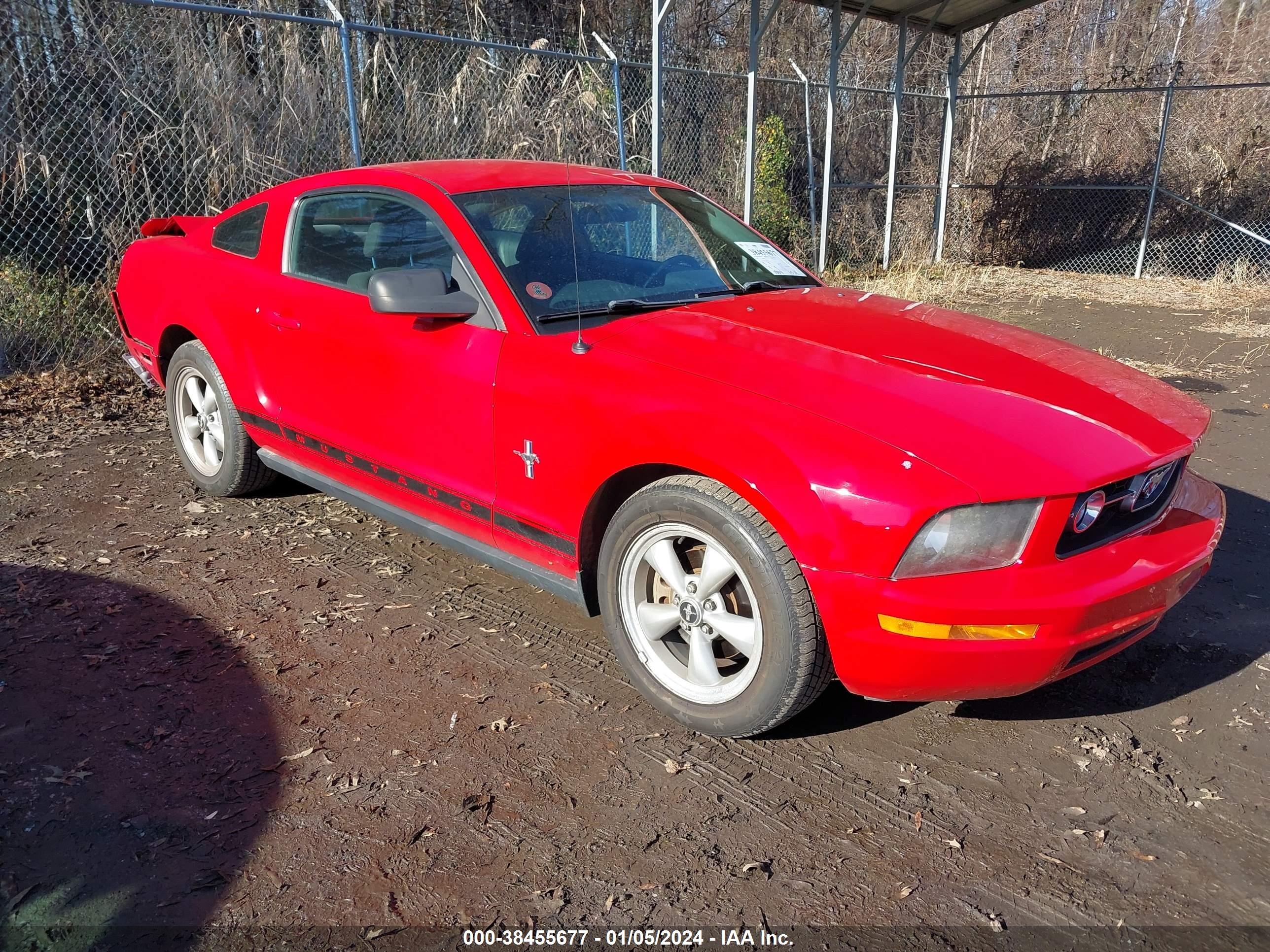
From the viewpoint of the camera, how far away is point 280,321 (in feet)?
13.3

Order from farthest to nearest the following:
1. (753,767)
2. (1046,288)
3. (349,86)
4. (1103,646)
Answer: (1046,288) → (349,86) → (753,767) → (1103,646)

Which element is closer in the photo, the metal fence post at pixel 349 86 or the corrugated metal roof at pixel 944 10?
the metal fence post at pixel 349 86

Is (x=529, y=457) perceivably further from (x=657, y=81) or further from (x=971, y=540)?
(x=657, y=81)

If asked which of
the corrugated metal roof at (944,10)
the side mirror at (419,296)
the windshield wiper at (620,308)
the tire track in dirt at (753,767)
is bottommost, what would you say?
the tire track in dirt at (753,767)

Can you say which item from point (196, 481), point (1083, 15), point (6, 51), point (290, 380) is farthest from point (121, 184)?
point (1083, 15)

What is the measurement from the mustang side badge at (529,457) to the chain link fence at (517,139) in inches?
198

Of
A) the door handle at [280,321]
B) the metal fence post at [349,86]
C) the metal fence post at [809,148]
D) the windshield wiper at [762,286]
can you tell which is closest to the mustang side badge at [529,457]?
the windshield wiper at [762,286]

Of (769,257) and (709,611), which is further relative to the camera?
(769,257)

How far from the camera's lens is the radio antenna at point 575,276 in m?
3.08

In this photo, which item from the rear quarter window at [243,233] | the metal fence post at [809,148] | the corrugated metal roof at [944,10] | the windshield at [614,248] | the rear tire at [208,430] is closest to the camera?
the windshield at [614,248]

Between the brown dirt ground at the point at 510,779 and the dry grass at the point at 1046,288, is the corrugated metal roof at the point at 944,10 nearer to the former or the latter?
the dry grass at the point at 1046,288

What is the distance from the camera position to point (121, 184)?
7512 millimetres

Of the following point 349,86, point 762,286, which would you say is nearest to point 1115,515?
point 762,286

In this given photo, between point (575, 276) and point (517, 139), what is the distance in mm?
6719
